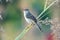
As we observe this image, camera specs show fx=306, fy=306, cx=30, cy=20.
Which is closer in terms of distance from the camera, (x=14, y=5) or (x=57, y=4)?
(x=57, y=4)

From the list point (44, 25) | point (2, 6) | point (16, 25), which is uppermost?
point (2, 6)

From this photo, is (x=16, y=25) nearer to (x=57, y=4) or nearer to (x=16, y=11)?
(x=16, y=11)

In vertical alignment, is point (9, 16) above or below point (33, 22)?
above

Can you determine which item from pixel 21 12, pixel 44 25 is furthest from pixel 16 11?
pixel 44 25

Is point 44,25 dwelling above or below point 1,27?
below

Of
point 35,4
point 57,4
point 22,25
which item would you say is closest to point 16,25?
point 22,25

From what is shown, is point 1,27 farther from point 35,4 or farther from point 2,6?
point 35,4

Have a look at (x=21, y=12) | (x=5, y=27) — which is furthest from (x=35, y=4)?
(x=5, y=27)

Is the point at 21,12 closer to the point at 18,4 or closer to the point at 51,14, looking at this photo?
the point at 18,4

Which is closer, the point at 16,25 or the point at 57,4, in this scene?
the point at 57,4
